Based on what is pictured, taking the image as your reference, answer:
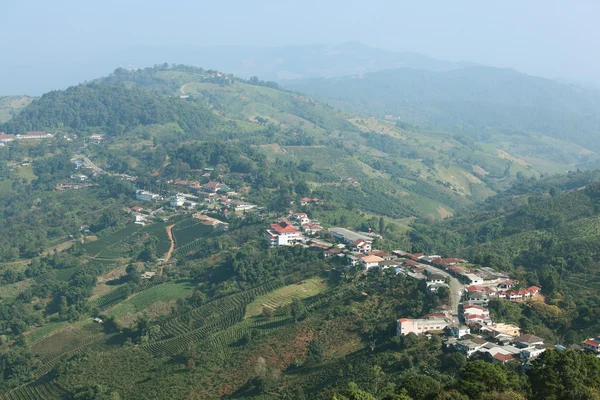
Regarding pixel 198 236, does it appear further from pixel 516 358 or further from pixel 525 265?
pixel 516 358

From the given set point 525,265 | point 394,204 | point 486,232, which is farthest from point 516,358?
point 394,204

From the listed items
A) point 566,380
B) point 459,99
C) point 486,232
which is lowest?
point 459,99

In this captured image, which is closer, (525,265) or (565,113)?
(525,265)

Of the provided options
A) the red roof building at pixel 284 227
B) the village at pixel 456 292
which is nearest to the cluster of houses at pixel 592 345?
the village at pixel 456 292

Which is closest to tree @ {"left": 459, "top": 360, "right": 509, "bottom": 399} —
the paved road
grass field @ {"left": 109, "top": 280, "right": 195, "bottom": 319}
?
the paved road

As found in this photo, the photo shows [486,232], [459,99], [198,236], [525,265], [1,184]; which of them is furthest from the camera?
[459,99]
